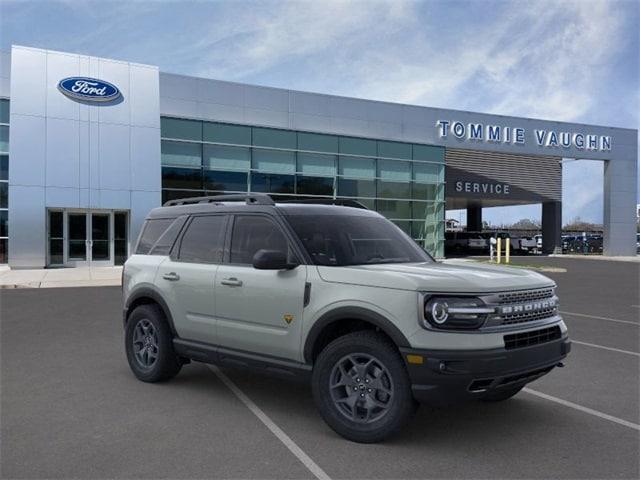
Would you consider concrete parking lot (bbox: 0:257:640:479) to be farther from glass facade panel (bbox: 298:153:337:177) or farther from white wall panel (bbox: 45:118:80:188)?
glass facade panel (bbox: 298:153:337:177)

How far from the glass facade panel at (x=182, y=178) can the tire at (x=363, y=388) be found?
2215 centimetres

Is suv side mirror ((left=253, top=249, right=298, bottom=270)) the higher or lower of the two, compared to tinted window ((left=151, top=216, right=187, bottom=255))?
lower

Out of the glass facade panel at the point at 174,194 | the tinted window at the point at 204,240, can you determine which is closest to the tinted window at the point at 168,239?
the tinted window at the point at 204,240

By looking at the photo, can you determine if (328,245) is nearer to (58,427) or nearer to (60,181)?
(58,427)

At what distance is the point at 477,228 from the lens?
55.1 metres

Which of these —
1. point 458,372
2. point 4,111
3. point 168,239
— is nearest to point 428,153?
point 4,111

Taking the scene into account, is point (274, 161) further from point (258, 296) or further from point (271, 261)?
point (271, 261)

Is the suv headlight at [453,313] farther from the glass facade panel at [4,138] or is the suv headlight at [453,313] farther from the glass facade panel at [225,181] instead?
the glass facade panel at [4,138]

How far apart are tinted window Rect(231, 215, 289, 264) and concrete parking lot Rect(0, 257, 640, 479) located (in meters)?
1.39

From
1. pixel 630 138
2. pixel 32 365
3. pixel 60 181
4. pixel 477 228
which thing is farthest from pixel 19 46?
pixel 477 228

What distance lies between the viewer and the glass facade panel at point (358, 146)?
29.7 metres

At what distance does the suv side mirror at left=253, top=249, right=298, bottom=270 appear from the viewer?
4809 mm

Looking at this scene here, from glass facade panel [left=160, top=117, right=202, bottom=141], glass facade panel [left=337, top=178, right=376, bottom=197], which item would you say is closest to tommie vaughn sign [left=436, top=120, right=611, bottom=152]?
glass facade panel [left=337, top=178, right=376, bottom=197]

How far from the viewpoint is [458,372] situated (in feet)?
13.3
